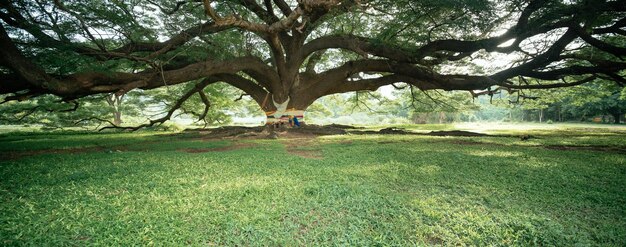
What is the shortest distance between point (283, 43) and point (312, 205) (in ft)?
27.7

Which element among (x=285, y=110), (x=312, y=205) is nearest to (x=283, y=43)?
(x=285, y=110)

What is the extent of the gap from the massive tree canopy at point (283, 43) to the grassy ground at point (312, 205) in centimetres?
237

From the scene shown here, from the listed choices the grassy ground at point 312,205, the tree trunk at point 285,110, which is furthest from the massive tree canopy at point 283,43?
the grassy ground at point 312,205

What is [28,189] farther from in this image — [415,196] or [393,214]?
[415,196]

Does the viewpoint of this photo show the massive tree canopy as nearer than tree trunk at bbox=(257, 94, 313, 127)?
Yes

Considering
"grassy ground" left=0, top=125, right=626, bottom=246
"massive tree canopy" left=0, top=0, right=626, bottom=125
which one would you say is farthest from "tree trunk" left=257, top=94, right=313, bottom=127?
"grassy ground" left=0, top=125, right=626, bottom=246

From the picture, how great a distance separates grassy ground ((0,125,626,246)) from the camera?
1.54 m

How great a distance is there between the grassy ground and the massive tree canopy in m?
2.37

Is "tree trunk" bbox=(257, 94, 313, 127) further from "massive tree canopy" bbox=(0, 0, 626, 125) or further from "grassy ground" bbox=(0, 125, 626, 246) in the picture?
"grassy ground" bbox=(0, 125, 626, 246)

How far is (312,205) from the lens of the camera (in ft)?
6.46

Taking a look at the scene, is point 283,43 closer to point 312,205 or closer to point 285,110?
point 285,110

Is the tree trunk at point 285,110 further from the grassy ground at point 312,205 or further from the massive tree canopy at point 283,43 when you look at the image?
the grassy ground at point 312,205

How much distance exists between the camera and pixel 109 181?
8.45 feet

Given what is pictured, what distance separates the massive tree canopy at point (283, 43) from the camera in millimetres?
4656
